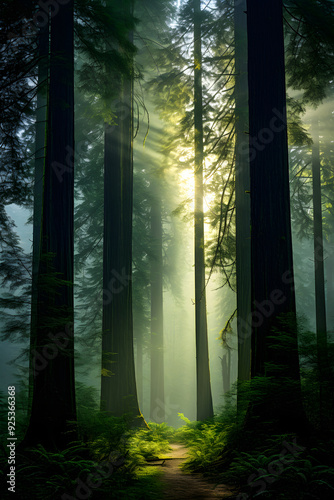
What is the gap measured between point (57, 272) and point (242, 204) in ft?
17.0

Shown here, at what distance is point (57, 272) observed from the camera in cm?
552

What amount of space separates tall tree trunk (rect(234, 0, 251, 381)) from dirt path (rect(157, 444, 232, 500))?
315cm

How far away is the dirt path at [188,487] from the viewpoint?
14.0 ft

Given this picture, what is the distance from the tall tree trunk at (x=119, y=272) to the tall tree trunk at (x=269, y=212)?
14.1ft

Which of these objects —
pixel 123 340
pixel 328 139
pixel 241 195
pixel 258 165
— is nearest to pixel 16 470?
pixel 123 340

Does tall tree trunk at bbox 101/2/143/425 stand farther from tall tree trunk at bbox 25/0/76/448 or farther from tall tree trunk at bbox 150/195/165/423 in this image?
tall tree trunk at bbox 150/195/165/423

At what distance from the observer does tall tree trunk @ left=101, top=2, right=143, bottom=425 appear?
8797 mm

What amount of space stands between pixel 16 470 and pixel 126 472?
160 centimetres

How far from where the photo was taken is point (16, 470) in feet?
14.0

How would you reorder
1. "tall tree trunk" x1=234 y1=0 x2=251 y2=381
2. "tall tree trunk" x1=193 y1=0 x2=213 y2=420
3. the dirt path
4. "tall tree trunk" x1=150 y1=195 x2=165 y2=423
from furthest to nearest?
1. "tall tree trunk" x1=150 y1=195 x2=165 y2=423
2. "tall tree trunk" x1=193 y1=0 x2=213 y2=420
3. "tall tree trunk" x1=234 y1=0 x2=251 y2=381
4. the dirt path

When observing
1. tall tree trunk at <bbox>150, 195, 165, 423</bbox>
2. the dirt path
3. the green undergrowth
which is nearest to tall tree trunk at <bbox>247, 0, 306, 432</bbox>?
the dirt path

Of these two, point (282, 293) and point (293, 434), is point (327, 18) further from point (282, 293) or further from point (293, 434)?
point (293, 434)

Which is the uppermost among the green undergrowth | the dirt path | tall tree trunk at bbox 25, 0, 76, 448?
tall tree trunk at bbox 25, 0, 76, 448

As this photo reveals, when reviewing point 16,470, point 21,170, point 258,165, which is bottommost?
point 16,470
